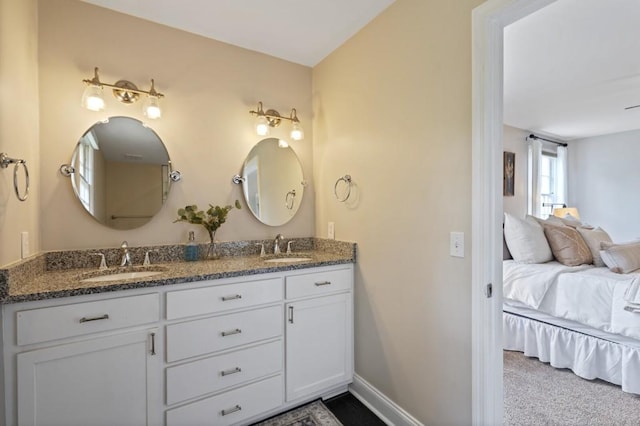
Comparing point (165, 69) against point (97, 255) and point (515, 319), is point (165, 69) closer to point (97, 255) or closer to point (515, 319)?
point (97, 255)

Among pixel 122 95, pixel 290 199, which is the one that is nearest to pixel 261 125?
pixel 290 199

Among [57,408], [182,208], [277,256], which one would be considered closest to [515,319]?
[277,256]

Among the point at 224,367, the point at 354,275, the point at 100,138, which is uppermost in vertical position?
the point at 100,138

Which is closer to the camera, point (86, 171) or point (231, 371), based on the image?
point (231, 371)

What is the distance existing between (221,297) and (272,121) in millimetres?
1438

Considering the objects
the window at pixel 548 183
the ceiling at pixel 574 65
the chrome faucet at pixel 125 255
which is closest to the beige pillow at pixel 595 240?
the ceiling at pixel 574 65

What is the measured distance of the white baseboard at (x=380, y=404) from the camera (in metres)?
1.67

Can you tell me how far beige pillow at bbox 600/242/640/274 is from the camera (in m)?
2.58

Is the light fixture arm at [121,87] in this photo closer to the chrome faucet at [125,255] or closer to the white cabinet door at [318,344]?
the chrome faucet at [125,255]

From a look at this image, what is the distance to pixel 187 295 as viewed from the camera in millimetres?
1504

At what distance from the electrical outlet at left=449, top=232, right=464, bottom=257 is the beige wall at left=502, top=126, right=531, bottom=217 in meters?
3.33

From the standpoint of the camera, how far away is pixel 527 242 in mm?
Result: 3006

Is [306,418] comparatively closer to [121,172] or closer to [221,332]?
[221,332]

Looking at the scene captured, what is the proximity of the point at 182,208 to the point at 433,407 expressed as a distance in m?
1.93
